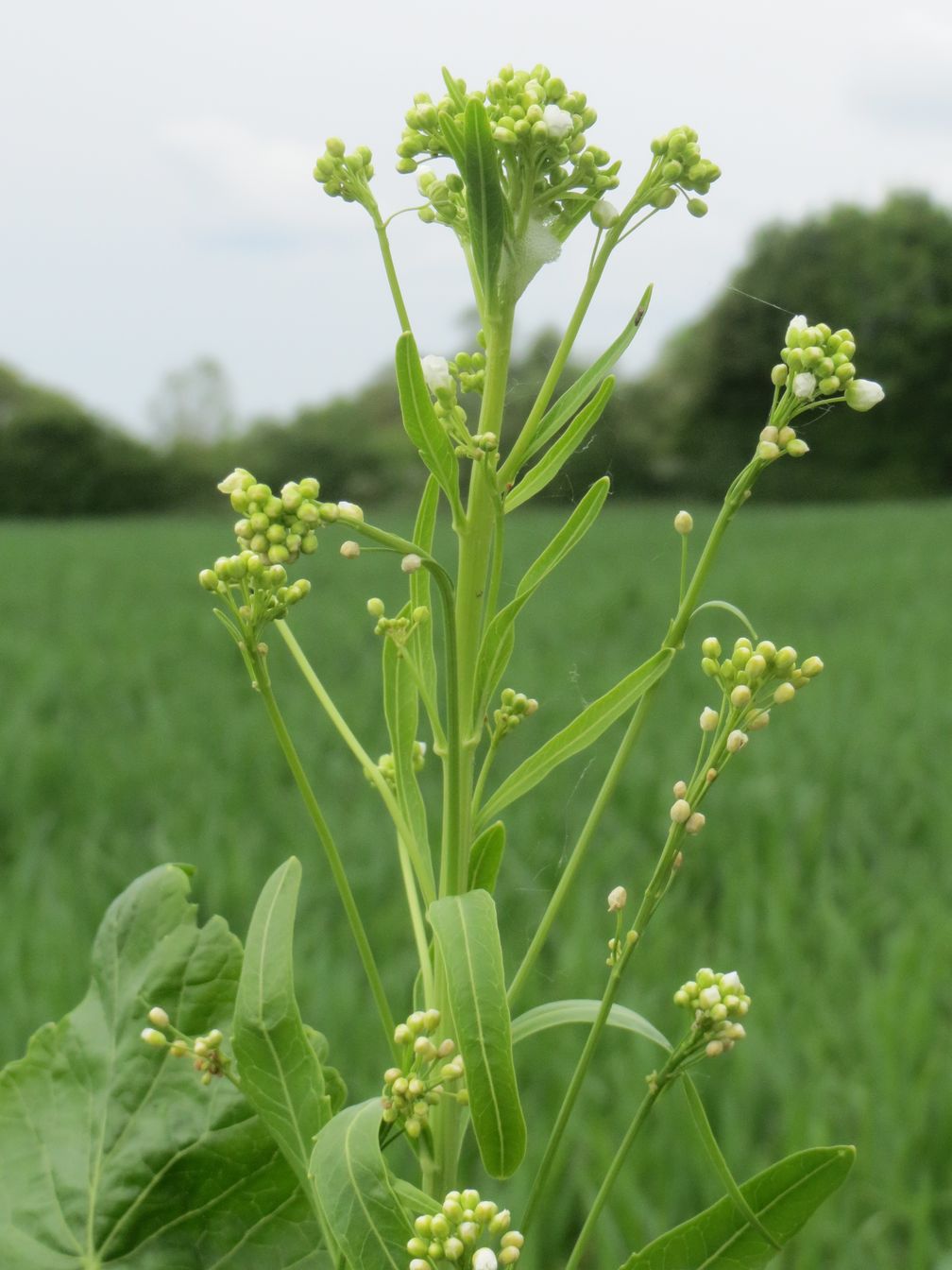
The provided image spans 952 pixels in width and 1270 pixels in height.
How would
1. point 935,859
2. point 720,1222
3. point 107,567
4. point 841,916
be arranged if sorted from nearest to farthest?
point 720,1222
point 841,916
point 935,859
point 107,567

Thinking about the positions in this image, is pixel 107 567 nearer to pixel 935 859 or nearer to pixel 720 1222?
pixel 935 859

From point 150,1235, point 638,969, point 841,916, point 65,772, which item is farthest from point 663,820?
point 150,1235

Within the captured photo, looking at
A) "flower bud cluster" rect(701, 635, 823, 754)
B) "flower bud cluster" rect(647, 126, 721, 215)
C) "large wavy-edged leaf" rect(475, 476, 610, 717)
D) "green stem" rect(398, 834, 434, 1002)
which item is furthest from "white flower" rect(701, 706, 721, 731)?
"flower bud cluster" rect(647, 126, 721, 215)

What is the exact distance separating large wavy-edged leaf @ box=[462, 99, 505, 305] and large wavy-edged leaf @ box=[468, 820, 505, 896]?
1.28 ft

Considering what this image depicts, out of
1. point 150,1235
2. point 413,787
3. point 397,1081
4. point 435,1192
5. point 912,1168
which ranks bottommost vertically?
point 912,1168

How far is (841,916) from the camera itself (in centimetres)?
367

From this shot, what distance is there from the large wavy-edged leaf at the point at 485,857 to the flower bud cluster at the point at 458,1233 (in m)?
0.23

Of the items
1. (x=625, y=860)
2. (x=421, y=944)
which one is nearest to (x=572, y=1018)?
(x=421, y=944)

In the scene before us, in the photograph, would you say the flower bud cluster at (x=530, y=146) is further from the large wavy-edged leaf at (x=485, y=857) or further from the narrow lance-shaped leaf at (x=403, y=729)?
A: the large wavy-edged leaf at (x=485, y=857)

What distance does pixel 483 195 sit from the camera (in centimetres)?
80

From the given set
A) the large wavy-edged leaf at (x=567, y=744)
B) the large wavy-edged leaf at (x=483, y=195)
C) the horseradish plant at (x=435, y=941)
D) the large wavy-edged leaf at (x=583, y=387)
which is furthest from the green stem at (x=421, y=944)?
the large wavy-edged leaf at (x=483, y=195)

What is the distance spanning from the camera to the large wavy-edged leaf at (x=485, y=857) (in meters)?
0.91

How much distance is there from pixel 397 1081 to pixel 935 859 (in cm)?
381

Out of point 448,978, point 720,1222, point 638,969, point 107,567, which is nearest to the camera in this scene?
point 448,978
